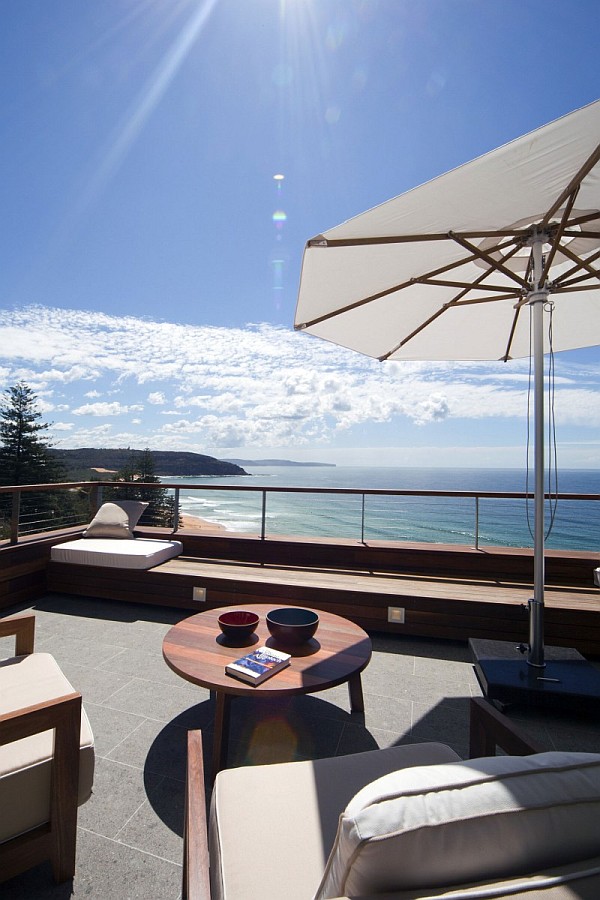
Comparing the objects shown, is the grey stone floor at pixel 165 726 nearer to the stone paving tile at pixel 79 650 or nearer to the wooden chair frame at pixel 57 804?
the stone paving tile at pixel 79 650

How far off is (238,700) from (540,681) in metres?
1.71

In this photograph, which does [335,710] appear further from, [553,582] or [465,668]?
[553,582]

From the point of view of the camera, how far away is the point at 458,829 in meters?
0.54

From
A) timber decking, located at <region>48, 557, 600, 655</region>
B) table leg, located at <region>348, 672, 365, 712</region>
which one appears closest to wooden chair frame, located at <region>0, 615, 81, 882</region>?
table leg, located at <region>348, 672, 365, 712</region>

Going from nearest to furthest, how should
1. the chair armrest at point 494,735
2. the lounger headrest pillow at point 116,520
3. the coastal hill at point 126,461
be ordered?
the chair armrest at point 494,735 → the lounger headrest pillow at point 116,520 → the coastal hill at point 126,461

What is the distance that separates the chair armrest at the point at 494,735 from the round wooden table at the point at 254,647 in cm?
56

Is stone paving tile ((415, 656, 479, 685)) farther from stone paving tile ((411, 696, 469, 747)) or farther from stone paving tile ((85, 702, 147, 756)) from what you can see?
stone paving tile ((85, 702, 147, 756))

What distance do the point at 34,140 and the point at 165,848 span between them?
6.56 meters

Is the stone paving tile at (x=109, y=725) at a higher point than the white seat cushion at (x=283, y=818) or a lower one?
lower

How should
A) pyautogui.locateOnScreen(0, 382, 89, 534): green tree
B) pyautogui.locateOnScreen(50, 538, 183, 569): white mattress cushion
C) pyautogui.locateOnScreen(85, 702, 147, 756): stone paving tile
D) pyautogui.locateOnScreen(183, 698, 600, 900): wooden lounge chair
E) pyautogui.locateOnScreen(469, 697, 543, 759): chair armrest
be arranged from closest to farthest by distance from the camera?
pyautogui.locateOnScreen(183, 698, 600, 900): wooden lounge chair
pyautogui.locateOnScreen(469, 697, 543, 759): chair armrest
pyautogui.locateOnScreen(85, 702, 147, 756): stone paving tile
pyautogui.locateOnScreen(50, 538, 183, 569): white mattress cushion
pyautogui.locateOnScreen(0, 382, 89, 534): green tree

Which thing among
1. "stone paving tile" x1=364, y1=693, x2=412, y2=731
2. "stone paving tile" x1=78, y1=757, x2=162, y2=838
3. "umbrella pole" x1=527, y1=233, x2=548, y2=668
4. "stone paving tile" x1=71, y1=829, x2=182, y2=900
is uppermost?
"umbrella pole" x1=527, y1=233, x2=548, y2=668

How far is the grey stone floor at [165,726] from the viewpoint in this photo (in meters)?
1.45

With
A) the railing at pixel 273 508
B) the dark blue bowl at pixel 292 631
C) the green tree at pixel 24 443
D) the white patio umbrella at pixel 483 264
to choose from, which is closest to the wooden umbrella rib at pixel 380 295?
the white patio umbrella at pixel 483 264

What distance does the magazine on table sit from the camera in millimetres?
1782
